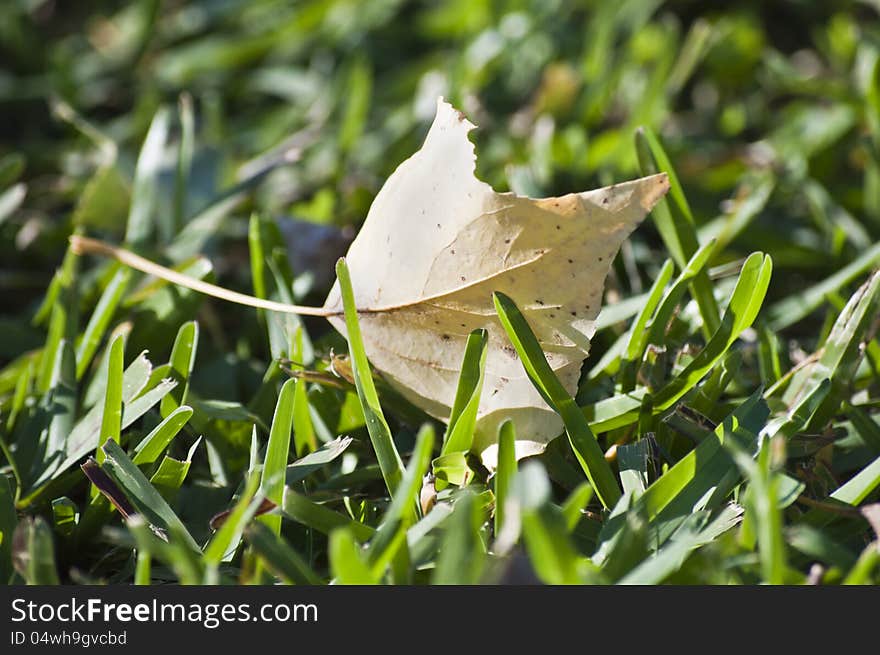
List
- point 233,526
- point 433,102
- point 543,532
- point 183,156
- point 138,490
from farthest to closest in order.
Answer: point 433,102 < point 183,156 < point 138,490 < point 233,526 < point 543,532

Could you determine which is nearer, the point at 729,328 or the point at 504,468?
A: the point at 504,468

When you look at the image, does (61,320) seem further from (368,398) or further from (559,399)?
(559,399)

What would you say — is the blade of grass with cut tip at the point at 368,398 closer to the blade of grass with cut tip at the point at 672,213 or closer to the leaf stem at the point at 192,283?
the leaf stem at the point at 192,283

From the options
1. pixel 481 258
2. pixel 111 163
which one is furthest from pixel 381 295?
pixel 111 163

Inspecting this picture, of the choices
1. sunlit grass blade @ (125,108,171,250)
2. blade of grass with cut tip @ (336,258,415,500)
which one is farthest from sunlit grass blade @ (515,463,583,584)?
sunlit grass blade @ (125,108,171,250)

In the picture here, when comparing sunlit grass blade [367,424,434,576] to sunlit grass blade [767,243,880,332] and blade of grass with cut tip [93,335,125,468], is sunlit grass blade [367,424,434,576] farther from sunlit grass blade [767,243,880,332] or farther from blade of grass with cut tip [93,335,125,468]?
sunlit grass blade [767,243,880,332]

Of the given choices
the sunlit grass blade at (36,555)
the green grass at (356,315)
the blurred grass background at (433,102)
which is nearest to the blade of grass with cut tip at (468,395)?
the green grass at (356,315)

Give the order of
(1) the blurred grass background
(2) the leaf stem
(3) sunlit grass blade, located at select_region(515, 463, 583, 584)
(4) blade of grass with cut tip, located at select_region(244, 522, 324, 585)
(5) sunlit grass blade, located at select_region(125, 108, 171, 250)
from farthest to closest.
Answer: (1) the blurred grass background → (5) sunlit grass blade, located at select_region(125, 108, 171, 250) → (2) the leaf stem → (4) blade of grass with cut tip, located at select_region(244, 522, 324, 585) → (3) sunlit grass blade, located at select_region(515, 463, 583, 584)

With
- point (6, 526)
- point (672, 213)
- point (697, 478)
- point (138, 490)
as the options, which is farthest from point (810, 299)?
point (6, 526)

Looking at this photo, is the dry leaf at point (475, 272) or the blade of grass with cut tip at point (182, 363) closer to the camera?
the dry leaf at point (475, 272)
